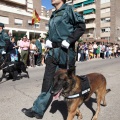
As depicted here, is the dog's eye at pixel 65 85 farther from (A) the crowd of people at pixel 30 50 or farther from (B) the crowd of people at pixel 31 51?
(B) the crowd of people at pixel 31 51

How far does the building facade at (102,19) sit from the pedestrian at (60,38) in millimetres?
53580

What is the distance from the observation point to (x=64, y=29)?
142 inches

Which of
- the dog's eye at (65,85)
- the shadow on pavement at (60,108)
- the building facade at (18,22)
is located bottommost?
the shadow on pavement at (60,108)

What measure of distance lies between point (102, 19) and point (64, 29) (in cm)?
5928

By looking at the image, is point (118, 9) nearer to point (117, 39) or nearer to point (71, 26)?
point (117, 39)

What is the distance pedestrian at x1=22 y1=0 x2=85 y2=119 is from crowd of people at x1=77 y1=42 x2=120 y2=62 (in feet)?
43.3

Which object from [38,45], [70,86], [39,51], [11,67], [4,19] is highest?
[4,19]

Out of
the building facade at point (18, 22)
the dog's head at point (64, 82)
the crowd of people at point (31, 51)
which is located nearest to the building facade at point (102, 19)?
the building facade at point (18, 22)

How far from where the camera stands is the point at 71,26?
362 centimetres

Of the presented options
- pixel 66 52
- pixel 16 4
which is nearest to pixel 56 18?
pixel 66 52

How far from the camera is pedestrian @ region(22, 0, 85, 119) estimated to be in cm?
352

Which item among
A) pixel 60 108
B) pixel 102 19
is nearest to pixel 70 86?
pixel 60 108

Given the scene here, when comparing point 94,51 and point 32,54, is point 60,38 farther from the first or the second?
point 94,51

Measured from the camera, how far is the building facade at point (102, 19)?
57469mm
